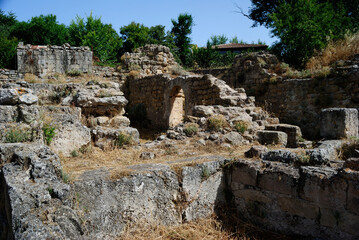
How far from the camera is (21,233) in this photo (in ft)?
7.27

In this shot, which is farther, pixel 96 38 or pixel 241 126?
Answer: pixel 96 38

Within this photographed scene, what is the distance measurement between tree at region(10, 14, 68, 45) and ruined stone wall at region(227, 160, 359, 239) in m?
24.5

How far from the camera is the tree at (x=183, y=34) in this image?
27.2m

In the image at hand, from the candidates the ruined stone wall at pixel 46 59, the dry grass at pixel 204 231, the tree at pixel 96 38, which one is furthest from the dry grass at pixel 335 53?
the tree at pixel 96 38

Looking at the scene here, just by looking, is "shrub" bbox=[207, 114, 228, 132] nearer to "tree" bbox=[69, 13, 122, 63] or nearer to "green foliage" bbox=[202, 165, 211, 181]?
"green foliage" bbox=[202, 165, 211, 181]

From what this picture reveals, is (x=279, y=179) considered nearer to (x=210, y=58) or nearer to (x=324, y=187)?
(x=324, y=187)

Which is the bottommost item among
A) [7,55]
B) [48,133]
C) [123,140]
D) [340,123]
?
[123,140]

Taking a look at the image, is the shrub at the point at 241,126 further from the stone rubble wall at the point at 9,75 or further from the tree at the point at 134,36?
the tree at the point at 134,36

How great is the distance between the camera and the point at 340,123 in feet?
18.1

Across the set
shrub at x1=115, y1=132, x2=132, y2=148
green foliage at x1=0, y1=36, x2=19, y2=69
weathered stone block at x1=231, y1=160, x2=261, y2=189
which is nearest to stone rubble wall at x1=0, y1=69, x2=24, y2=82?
green foliage at x1=0, y1=36, x2=19, y2=69

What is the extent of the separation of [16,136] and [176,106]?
26.4 ft

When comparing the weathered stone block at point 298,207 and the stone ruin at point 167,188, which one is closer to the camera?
the stone ruin at point 167,188

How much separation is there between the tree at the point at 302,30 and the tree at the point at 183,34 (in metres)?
14.9

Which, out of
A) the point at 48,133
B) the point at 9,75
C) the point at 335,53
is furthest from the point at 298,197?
the point at 9,75
